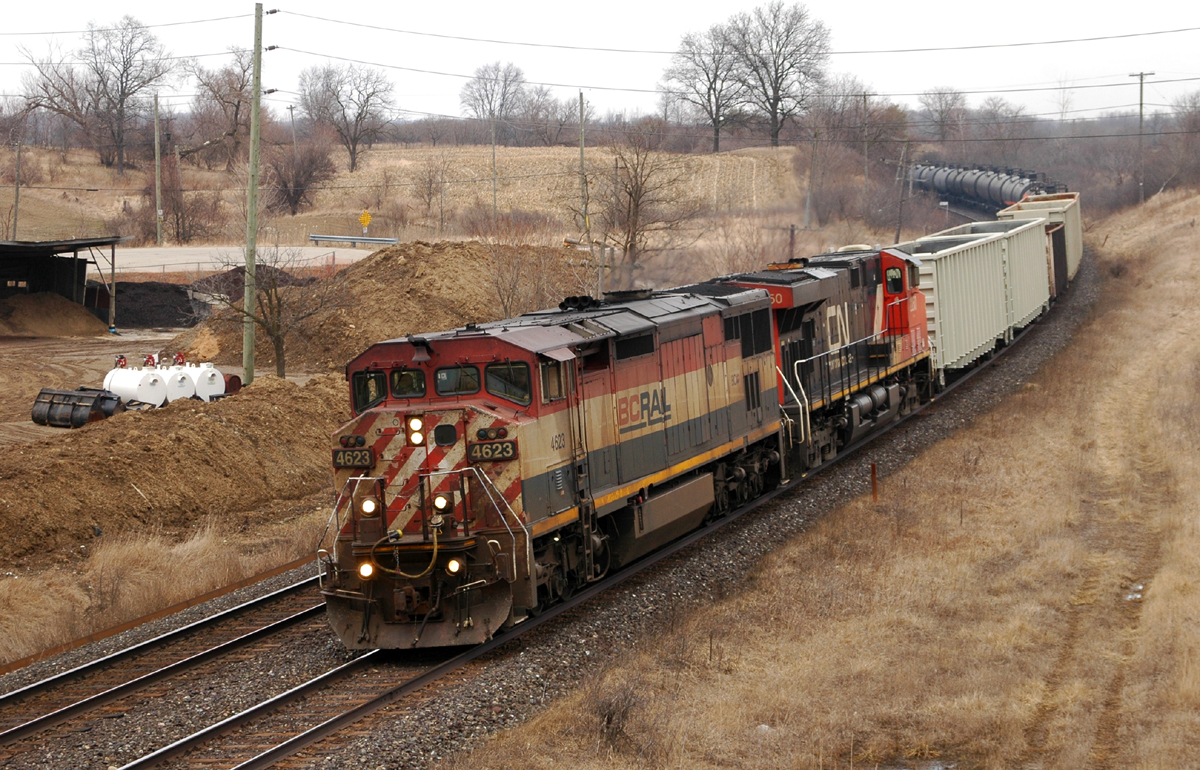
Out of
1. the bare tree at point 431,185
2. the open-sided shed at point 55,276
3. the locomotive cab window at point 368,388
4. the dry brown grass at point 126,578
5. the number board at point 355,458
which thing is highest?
the bare tree at point 431,185

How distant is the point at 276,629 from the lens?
1211 cm

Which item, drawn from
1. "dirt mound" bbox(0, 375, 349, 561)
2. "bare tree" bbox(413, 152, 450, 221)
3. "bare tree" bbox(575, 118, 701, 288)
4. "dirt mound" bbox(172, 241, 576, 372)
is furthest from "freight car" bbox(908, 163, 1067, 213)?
"dirt mound" bbox(0, 375, 349, 561)

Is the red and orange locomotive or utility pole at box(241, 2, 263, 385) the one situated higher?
utility pole at box(241, 2, 263, 385)

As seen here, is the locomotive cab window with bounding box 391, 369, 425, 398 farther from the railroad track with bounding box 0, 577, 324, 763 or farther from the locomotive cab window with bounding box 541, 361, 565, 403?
the railroad track with bounding box 0, 577, 324, 763

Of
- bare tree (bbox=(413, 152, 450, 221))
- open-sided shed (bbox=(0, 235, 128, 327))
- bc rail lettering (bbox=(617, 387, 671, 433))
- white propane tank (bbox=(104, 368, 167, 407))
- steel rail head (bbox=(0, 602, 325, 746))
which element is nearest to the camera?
steel rail head (bbox=(0, 602, 325, 746))

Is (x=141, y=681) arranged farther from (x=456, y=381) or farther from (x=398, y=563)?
(x=456, y=381)

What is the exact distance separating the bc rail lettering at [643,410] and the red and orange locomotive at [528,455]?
0.09 feet

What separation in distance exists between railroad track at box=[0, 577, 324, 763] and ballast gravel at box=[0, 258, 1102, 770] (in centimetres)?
28

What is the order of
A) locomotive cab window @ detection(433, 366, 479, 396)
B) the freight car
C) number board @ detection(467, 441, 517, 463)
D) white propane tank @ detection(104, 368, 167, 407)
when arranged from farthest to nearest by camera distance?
the freight car, white propane tank @ detection(104, 368, 167, 407), locomotive cab window @ detection(433, 366, 479, 396), number board @ detection(467, 441, 517, 463)

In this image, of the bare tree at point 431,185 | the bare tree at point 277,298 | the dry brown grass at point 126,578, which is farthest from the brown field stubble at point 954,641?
the bare tree at point 431,185

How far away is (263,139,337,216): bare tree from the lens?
2881 inches

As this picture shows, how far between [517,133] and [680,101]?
2797 cm

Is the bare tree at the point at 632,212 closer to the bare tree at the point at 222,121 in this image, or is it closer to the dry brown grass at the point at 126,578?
the dry brown grass at the point at 126,578

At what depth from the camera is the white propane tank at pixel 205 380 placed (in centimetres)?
2655
